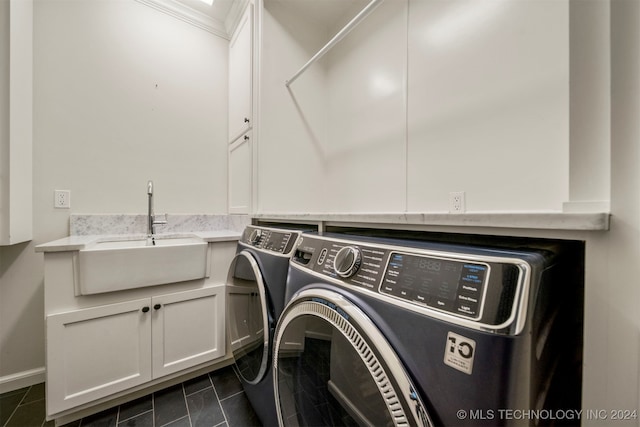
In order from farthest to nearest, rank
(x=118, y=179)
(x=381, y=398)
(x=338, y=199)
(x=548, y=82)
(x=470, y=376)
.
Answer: (x=338, y=199) < (x=118, y=179) < (x=548, y=82) < (x=381, y=398) < (x=470, y=376)

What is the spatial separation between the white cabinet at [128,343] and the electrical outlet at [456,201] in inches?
56.5

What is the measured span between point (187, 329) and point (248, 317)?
22.3 inches

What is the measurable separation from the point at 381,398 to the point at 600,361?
35 centimetres

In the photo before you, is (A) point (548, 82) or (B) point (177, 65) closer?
(A) point (548, 82)

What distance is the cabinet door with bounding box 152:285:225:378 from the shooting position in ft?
4.13

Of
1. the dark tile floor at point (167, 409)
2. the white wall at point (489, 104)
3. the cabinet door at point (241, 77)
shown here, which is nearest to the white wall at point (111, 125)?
the cabinet door at point (241, 77)

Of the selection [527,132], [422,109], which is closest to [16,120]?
[422,109]

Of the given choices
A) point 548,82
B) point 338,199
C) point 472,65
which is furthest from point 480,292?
point 338,199

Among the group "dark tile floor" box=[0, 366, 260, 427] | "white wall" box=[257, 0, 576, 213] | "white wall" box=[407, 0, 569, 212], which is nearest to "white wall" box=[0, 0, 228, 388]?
"dark tile floor" box=[0, 366, 260, 427]

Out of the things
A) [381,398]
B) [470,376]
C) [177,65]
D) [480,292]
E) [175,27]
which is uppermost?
[175,27]

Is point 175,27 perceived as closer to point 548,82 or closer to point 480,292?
point 548,82

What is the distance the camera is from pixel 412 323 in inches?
15.9

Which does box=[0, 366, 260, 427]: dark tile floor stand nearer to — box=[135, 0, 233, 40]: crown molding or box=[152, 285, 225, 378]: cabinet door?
box=[152, 285, 225, 378]: cabinet door

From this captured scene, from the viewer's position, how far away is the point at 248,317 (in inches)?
40.7
